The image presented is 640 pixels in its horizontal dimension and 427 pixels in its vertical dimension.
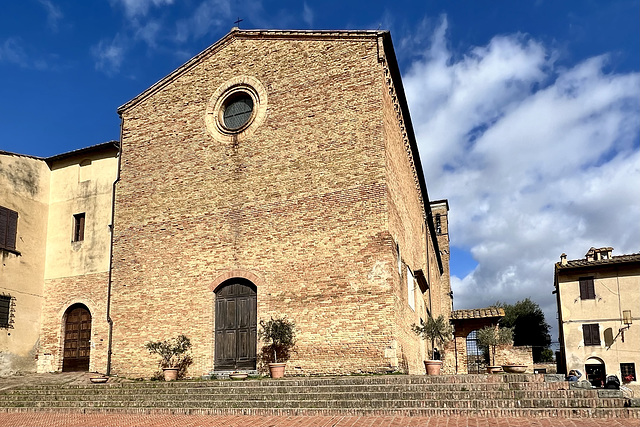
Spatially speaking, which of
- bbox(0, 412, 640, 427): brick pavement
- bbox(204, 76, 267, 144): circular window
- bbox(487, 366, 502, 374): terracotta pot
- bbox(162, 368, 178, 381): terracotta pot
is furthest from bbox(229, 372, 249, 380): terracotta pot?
bbox(204, 76, 267, 144): circular window

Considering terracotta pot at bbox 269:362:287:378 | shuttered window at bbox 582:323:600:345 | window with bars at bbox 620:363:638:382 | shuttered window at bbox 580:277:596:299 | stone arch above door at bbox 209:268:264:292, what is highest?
shuttered window at bbox 580:277:596:299

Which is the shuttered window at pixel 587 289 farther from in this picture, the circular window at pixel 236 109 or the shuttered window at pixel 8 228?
the shuttered window at pixel 8 228

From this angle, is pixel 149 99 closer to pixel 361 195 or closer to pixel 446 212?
pixel 361 195

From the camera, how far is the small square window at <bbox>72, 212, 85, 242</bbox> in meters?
19.4

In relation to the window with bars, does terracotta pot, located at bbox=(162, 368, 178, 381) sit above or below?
above

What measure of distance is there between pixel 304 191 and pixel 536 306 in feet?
150

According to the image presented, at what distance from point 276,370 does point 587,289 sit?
986 inches

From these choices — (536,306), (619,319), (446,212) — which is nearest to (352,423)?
(619,319)

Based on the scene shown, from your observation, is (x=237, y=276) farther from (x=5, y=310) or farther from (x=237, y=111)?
(x=5, y=310)

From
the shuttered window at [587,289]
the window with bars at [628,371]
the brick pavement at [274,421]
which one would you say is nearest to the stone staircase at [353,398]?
the brick pavement at [274,421]

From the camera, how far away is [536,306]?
53.8m

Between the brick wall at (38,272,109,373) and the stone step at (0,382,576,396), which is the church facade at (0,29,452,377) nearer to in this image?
the brick wall at (38,272,109,373)

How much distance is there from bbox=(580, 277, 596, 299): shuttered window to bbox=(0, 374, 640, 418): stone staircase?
24.8 meters

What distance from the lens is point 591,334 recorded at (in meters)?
31.0
